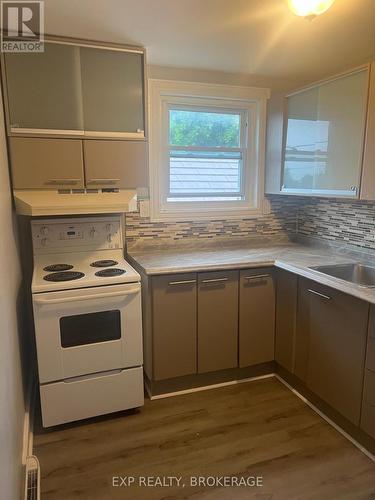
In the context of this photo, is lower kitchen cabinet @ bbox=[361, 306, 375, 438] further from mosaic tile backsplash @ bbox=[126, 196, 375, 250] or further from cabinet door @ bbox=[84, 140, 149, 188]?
cabinet door @ bbox=[84, 140, 149, 188]

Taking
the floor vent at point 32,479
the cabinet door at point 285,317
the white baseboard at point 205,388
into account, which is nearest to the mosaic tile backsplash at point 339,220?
the cabinet door at point 285,317

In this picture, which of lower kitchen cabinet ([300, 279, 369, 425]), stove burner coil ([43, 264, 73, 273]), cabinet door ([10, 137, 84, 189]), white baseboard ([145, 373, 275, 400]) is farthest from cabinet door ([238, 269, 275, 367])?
cabinet door ([10, 137, 84, 189])

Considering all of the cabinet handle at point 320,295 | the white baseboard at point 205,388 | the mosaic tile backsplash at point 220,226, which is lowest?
the white baseboard at point 205,388

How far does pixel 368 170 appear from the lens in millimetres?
2090

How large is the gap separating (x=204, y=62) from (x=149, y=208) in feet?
3.65

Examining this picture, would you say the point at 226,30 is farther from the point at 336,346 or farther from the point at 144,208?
the point at 336,346

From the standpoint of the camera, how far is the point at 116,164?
227 cm

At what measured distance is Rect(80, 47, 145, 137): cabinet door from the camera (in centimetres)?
213

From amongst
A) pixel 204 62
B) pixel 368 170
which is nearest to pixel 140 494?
pixel 368 170

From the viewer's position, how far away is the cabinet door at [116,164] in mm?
2207

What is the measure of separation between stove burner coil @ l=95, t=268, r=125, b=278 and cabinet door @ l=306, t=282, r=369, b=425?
3.84ft

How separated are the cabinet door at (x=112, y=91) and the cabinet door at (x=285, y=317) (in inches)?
53.7

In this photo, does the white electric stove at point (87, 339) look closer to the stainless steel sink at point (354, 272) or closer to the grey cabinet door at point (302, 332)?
the grey cabinet door at point (302, 332)

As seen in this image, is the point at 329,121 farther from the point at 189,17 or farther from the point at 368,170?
the point at 189,17
